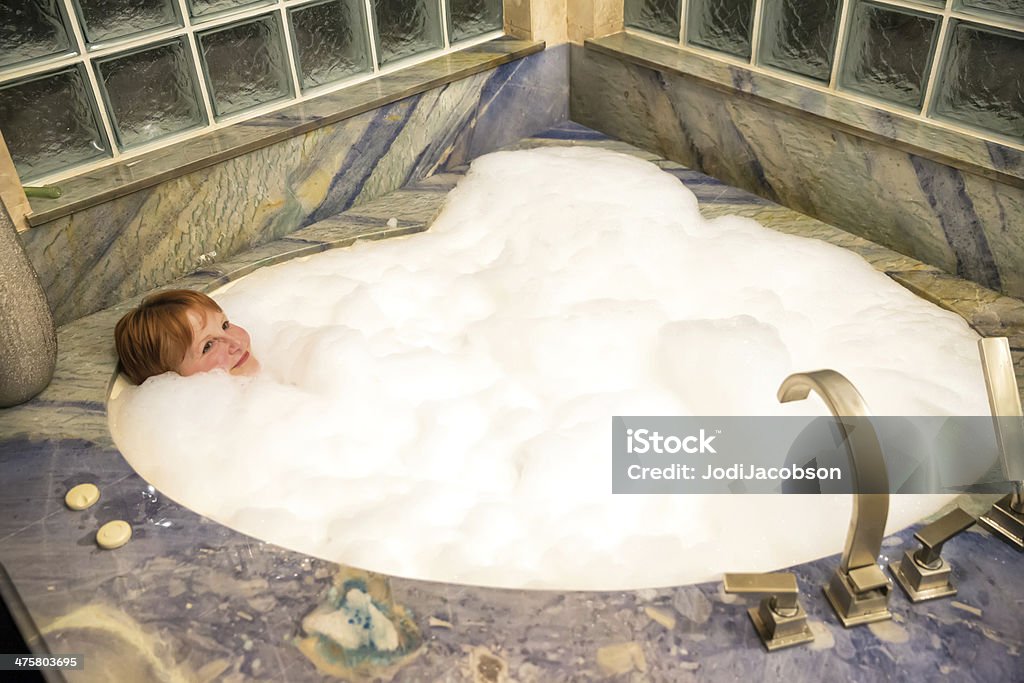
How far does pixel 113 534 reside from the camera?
1.28 meters

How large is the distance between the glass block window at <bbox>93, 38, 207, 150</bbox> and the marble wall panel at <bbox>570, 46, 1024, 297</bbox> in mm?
1086

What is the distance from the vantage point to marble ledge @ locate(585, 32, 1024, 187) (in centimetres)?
170

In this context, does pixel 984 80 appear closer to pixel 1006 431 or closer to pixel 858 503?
pixel 1006 431

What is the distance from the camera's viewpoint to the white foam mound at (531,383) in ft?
4.42

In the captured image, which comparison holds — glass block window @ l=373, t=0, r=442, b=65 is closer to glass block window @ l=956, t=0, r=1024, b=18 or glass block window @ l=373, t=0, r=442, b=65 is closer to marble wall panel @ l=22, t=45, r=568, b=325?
marble wall panel @ l=22, t=45, r=568, b=325

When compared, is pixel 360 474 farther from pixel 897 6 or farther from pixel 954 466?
pixel 897 6

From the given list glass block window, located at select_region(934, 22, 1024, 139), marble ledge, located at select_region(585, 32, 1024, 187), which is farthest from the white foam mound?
glass block window, located at select_region(934, 22, 1024, 139)

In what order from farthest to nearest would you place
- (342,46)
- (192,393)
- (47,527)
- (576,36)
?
(576,36) < (342,46) < (192,393) < (47,527)

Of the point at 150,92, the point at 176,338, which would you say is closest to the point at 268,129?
the point at 150,92

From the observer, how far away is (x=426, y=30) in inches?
89.1

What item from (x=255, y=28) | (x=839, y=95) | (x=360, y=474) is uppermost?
(x=255, y=28)

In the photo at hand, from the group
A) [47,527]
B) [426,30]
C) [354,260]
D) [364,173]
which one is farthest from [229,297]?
[426,30]

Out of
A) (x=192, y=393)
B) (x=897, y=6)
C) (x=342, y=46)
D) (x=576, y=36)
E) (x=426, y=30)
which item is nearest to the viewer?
(x=192, y=393)

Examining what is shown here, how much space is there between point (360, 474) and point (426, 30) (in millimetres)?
1302
